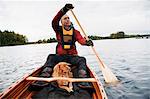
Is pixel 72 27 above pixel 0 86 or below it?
above

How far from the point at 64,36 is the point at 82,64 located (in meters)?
1.35

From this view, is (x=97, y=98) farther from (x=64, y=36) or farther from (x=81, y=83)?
(x=64, y=36)

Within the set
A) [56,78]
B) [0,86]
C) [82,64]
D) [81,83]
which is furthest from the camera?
[0,86]

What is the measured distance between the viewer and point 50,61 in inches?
262

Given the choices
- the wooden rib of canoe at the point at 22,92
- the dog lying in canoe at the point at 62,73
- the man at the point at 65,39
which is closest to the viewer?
the wooden rib of canoe at the point at 22,92

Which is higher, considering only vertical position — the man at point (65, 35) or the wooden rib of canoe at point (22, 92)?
the man at point (65, 35)

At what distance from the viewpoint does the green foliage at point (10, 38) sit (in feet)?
286

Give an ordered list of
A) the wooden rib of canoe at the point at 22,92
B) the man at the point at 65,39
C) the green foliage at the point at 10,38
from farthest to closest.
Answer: the green foliage at the point at 10,38 → the man at the point at 65,39 → the wooden rib of canoe at the point at 22,92

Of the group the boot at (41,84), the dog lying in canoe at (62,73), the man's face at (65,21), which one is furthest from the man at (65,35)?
the dog lying in canoe at (62,73)

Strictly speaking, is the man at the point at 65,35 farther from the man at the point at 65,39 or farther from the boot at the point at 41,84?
the boot at the point at 41,84

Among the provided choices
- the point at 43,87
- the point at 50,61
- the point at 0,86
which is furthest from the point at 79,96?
the point at 0,86

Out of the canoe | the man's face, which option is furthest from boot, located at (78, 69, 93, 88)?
the man's face

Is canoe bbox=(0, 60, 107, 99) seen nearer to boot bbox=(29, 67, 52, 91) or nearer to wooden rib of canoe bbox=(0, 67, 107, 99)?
wooden rib of canoe bbox=(0, 67, 107, 99)

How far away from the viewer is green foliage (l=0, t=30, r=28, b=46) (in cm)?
8714
